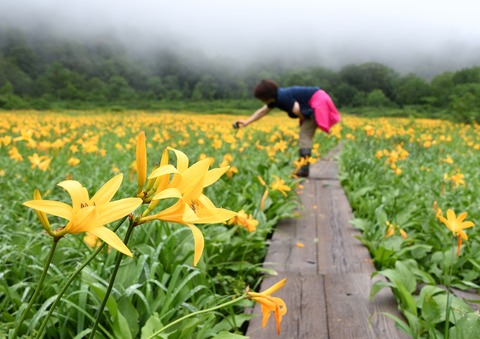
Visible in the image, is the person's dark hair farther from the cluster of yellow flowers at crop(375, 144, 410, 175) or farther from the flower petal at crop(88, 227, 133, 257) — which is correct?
the flower petal at crop(88, 227, 133, 257)

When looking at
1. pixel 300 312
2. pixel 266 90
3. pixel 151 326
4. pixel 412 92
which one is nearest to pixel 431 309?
pixel 300 312

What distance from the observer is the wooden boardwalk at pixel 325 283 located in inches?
60.5

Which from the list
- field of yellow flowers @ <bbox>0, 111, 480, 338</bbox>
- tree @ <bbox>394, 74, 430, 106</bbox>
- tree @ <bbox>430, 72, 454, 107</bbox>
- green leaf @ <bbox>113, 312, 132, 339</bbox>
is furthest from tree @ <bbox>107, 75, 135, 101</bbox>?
green leaf @ <bbox>113, 312, 132, 339</bbox>

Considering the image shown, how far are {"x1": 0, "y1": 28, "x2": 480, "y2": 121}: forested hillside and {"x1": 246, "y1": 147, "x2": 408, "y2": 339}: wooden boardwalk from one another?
20315 mm

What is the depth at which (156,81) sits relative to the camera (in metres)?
48.4

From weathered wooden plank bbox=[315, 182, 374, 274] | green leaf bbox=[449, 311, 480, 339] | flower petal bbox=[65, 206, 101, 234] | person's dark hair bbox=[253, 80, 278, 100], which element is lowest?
weathered wooden plank bbox=[315, 182, 374, 274]

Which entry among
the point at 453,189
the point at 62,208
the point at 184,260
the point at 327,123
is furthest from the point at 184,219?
the point at 327,123

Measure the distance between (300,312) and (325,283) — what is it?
0.32 metres

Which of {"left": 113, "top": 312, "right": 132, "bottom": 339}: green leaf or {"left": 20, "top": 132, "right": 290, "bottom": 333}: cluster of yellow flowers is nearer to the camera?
{"left": 20, "top": 132, "right": 290, "bottom": 333}: cluster of yellow flowers

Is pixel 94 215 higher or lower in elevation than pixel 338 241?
higher

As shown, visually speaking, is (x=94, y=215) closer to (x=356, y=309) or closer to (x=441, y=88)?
(x=356, y=309)

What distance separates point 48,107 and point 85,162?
20.4 metres

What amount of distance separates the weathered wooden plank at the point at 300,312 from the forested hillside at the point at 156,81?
2094cm

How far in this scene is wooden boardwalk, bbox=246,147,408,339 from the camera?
1.54 metres
